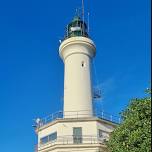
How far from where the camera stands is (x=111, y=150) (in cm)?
3300

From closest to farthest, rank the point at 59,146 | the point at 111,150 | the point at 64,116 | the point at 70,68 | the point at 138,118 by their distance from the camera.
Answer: the point at 138,118 < the point at 111,150 < the point at 59,146 < the point at 64,116 < the point at 70,68

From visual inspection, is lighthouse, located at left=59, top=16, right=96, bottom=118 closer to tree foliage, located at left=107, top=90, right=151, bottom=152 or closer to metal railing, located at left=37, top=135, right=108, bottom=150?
metal railing, located at left=37, top=135, right=108, bottom=150

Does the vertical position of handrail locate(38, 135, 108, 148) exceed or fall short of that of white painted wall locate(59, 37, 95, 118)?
it falls short

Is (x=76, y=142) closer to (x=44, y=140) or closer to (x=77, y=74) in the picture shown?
(x=44, y=140)

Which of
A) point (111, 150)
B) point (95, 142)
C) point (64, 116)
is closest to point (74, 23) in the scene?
point (64, 116)

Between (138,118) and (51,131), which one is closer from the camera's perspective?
(138,118)

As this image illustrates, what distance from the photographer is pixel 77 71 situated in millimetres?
43281

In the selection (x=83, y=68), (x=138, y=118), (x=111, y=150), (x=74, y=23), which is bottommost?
(x=111, y=150)

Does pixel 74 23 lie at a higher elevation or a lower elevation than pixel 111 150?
higher

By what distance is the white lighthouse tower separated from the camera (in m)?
38.8

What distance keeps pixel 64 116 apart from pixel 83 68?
18.9ft

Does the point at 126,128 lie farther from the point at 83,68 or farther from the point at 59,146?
the point at 83,68

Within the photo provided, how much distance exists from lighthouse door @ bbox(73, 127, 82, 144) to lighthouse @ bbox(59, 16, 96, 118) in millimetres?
1614

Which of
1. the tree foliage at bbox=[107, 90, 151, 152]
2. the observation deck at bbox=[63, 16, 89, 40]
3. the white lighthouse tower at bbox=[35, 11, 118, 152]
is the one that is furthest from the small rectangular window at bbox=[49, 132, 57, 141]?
the observation deck at bbox=[63, 16, 89, 40]
